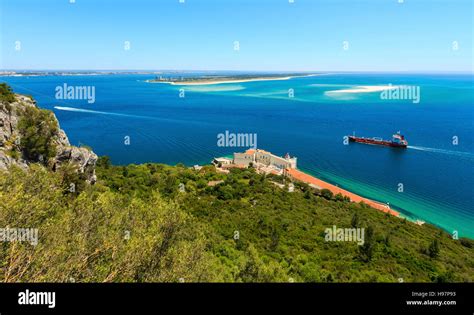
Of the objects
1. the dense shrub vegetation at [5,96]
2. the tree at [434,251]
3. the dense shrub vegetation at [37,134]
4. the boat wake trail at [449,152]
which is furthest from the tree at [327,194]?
the boat wake trail at [449,152]

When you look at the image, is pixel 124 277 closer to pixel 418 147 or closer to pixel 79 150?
pixel 79 150

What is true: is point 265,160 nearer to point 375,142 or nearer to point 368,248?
point 368,248

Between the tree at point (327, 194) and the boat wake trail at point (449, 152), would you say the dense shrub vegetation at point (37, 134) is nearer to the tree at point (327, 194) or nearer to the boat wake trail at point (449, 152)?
the tree at point (327, 194)

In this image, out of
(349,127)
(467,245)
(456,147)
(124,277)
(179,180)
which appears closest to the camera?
(124,277)

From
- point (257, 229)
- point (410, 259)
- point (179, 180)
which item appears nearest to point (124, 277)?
point (257, 229)

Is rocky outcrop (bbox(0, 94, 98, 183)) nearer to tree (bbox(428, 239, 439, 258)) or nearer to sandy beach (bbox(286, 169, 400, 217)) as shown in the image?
tree (bbox(428, 239, 439, 258))

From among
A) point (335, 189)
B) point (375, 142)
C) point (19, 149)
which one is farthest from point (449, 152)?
point (19, 149)

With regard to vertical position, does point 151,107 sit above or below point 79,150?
above
